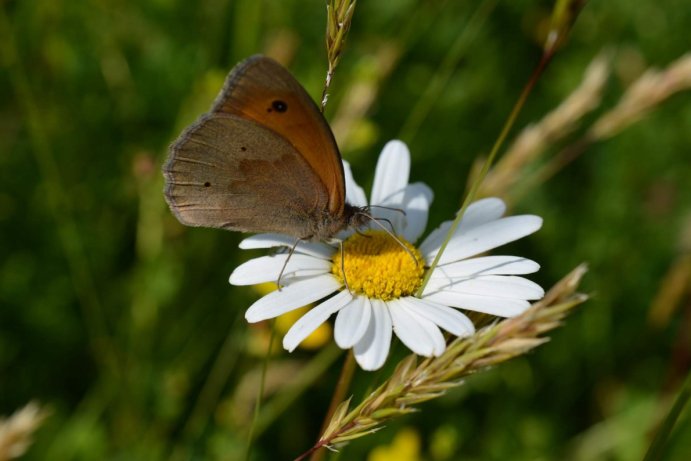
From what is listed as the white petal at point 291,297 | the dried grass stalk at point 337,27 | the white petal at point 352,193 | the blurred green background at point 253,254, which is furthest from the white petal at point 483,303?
the blurred green background at point 253,254

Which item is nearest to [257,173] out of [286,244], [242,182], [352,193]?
[242,182]

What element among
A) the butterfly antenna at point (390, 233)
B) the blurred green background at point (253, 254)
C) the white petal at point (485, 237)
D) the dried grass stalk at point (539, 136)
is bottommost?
the blurred green background at point (253, 254)

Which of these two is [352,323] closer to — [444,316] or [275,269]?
[444,316]

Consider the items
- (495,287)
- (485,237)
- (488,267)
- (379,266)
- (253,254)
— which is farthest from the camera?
(253,254)

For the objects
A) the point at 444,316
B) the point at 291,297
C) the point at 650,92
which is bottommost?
the point at 291,297

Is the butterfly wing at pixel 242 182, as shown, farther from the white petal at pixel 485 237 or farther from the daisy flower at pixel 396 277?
the white petal at pixel 485 237

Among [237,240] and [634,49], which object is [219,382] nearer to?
[237,240]
